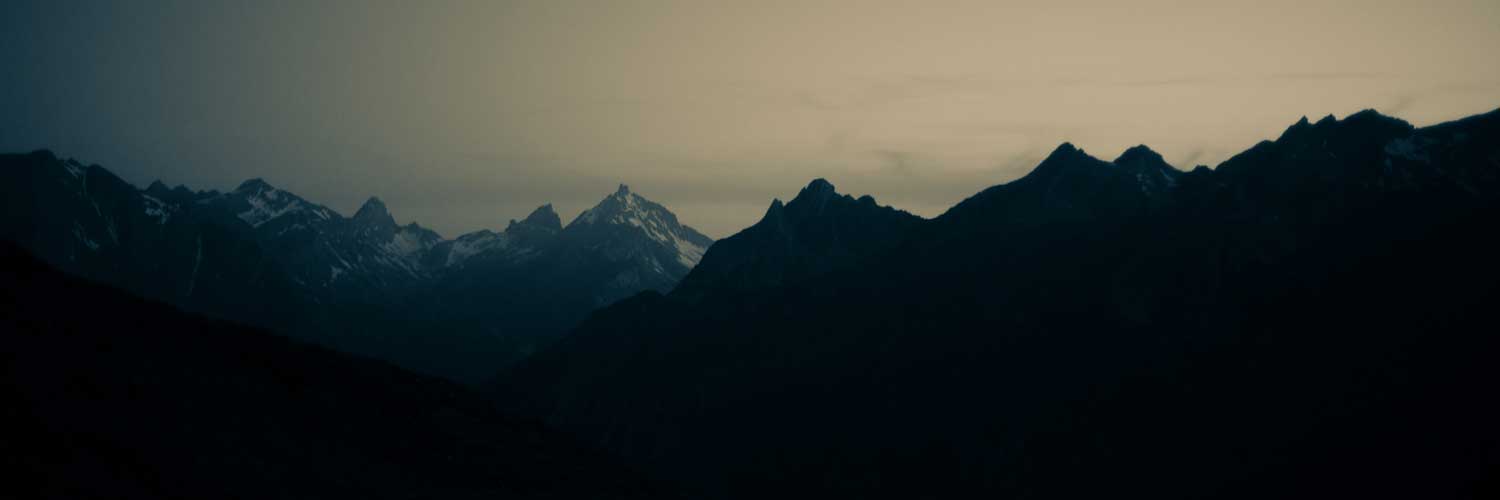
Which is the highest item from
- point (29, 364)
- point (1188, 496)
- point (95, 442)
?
point (29, 364)

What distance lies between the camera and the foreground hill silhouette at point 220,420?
8531 centimetres

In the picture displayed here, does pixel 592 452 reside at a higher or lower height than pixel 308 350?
lower

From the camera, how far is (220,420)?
102500 mm

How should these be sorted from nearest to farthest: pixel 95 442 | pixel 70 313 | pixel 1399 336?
pixel 95 442
pixel 70 313
pixel 1399 336

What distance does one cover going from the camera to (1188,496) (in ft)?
582

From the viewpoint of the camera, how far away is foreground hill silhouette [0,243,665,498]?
8531 cm

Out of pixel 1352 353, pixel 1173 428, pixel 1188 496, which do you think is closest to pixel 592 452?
pixel 1188 496

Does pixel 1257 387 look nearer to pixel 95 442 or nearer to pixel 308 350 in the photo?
pixel 308 350

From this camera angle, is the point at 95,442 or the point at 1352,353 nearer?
the point at 95,442

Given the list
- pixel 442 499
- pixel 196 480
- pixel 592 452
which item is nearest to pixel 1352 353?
pixel 592 452

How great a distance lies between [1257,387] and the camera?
195 metres

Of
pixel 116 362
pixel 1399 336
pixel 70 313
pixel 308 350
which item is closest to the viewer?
pixel 116 362

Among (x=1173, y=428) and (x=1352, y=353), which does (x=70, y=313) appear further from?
(x=1352, y=353)

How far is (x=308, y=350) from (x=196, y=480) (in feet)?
182
